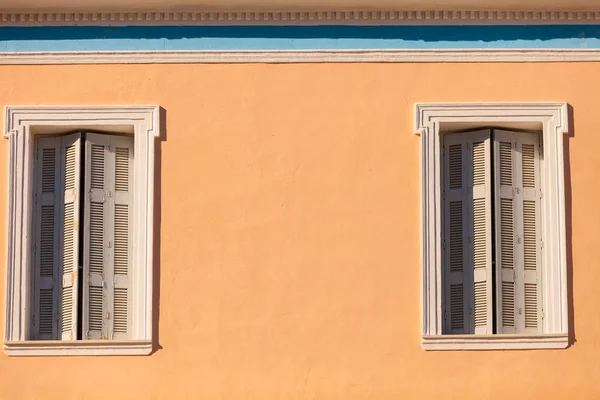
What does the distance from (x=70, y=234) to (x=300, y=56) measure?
2.81m

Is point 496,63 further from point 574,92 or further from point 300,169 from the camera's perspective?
point 300,169

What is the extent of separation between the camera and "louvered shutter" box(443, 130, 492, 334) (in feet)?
61.0

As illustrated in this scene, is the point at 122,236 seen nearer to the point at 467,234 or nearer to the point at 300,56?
the point at 300,56

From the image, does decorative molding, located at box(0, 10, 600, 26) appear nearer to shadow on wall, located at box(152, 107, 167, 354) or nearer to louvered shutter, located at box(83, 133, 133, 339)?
shadow on wall, located at box(152, 107, 167, 354)

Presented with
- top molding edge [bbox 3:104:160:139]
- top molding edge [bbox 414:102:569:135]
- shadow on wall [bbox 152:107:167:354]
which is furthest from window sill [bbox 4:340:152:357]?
top molding edge [bbox 414:102:569:135]

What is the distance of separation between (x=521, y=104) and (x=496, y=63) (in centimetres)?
49

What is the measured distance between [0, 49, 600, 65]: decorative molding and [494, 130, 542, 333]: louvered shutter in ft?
2.56

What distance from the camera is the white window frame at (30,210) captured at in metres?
18.2

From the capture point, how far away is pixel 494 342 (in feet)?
59.8

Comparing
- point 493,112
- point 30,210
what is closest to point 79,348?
point 30,210

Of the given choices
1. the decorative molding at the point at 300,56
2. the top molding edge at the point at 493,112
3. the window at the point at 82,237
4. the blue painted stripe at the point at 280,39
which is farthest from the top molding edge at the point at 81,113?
the top molding edge at the point at 493,112

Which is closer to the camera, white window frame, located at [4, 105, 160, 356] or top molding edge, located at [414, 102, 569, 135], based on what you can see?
white window frame, located at [4, 105, 160, 356]

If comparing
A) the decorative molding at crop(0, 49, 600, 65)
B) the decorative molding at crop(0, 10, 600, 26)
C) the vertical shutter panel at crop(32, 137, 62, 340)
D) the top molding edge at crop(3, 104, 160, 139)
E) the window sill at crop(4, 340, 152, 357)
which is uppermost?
the decorative molding at crop(0, 10, 600, 26)

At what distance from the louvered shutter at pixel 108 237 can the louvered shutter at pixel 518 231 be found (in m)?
3.56
